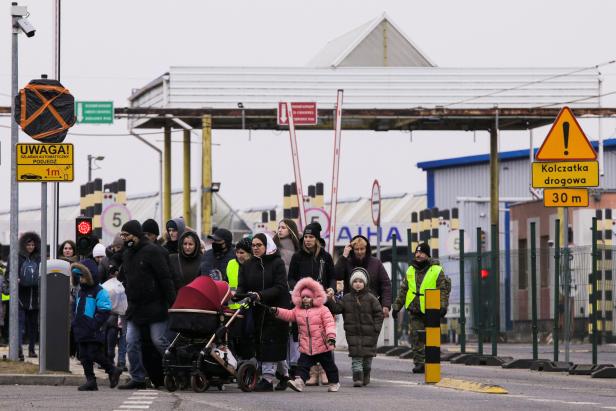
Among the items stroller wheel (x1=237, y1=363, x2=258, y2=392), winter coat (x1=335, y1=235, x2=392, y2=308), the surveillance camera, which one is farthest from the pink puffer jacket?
the surveillance camera

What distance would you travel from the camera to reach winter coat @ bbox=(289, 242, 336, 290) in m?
19.5

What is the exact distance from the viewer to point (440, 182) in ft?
294

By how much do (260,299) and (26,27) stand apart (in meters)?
6.38

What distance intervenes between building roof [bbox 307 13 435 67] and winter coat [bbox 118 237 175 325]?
3785cm

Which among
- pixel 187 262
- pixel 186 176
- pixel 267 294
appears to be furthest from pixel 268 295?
pixel 186 176

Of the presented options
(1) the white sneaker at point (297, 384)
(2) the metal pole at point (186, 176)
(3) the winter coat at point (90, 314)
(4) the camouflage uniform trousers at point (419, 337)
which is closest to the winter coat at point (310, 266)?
(1) the white sneaker at point (297, 384)

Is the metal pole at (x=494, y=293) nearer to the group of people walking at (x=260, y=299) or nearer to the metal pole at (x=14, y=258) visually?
the group of people walking at (x=260, y=299)

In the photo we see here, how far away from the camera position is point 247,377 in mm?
17750

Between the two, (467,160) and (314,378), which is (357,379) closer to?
(314,378)

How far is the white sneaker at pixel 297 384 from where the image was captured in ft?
59.1

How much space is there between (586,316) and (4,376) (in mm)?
13641

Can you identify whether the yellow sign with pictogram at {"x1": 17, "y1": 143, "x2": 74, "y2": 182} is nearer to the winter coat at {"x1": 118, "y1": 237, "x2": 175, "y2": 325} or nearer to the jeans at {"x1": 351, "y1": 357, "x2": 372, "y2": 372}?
the winter coat at {"x1": 118, "y1": 237, "x2": 175, "y2": 325}

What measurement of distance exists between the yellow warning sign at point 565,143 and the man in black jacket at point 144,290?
620cm

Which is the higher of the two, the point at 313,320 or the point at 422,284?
the point at 422,284
